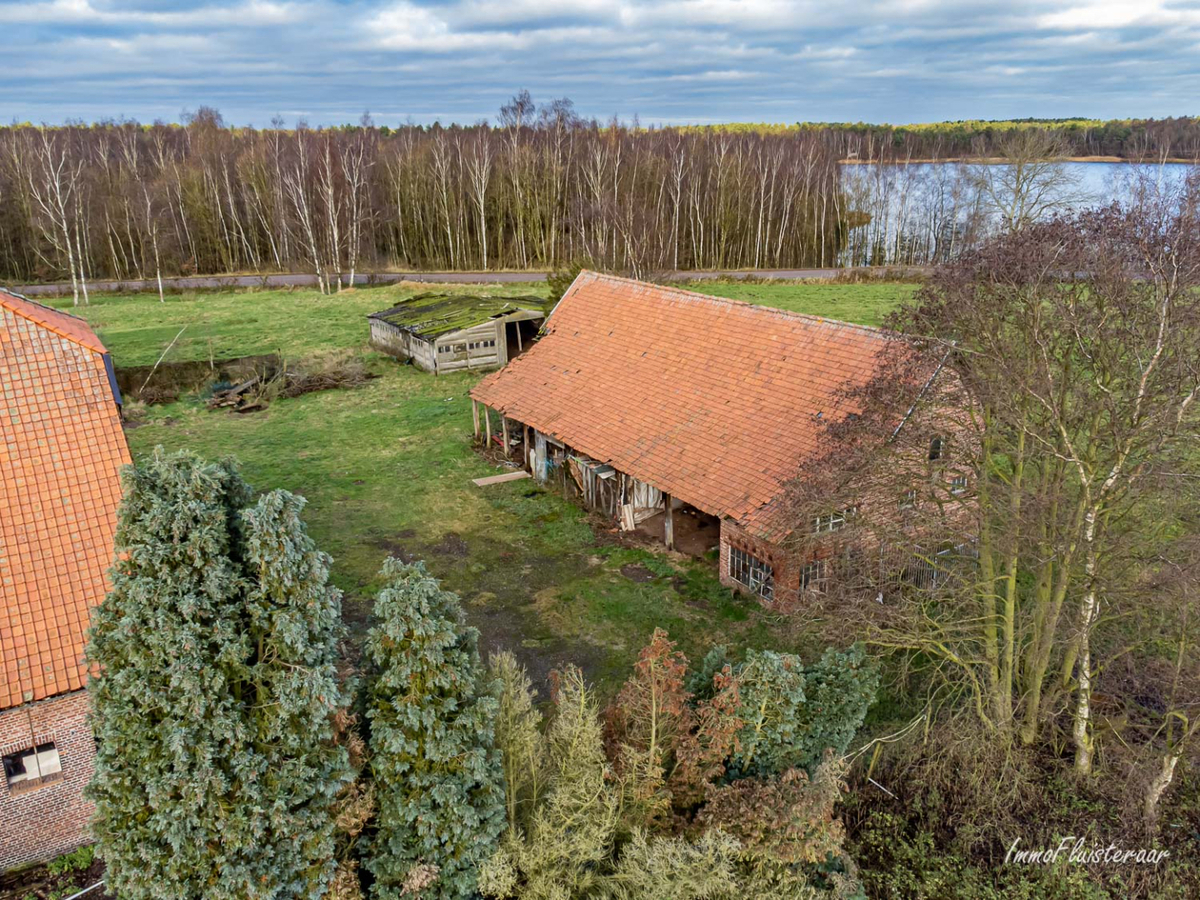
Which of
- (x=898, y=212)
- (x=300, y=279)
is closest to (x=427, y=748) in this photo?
(x=300, y=279)

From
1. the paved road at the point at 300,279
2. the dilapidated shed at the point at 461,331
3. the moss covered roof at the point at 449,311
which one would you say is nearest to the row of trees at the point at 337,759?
the dilapidated shed at the point at 461,331

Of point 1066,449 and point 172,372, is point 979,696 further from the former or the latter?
point 172,372

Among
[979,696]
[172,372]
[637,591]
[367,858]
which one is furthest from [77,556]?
[172,372]

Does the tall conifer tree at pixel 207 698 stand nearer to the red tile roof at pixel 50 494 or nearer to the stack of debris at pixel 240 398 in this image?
the red tile roof at pixel 50 494

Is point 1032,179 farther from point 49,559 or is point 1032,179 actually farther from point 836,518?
point 49,559

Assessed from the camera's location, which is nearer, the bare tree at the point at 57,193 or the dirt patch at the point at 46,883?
the dirt patch at the point at 46,883

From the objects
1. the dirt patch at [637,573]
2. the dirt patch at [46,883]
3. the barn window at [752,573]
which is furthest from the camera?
the dirt patch at [637,573]

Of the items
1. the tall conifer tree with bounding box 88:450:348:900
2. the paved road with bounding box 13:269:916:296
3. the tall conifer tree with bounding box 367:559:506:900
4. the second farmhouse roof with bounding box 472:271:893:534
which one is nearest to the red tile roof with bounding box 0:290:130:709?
the tall conifer tree with bounding box 88:450:348:900

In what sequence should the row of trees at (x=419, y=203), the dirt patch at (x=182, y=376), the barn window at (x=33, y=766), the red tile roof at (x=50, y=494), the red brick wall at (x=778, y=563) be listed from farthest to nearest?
the row of trees at (x=419, y=203), the dirt patch at (x=182, y=376), the red brick wall at (x=778, y=563), the barn window at (x=33, y=766), the red tile roof at (x=50, y=494)
